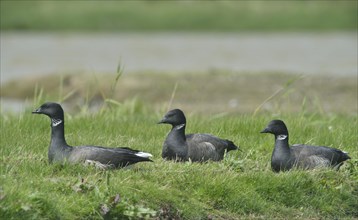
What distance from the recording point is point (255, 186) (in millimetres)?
9758

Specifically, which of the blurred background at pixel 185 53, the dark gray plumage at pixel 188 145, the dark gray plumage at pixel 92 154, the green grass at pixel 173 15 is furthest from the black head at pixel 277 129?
the green grass at pixel 173 15

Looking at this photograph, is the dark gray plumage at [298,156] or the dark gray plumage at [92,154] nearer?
the dark gray plumage at [92,154]

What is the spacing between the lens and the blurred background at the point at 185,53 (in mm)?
25906

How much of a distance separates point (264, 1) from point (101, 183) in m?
42.5

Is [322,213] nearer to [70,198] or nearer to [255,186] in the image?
[255,186]

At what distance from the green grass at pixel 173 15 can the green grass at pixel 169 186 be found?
37300 mm

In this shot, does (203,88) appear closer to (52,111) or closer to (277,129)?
(277,129)

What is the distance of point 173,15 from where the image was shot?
50.0 m

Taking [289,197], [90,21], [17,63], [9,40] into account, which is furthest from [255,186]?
[90,21]

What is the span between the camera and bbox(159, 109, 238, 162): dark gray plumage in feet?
35.4

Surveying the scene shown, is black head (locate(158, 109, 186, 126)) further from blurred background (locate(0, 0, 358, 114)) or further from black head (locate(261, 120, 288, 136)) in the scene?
blurred background (locate(0, 0, 358, 114))

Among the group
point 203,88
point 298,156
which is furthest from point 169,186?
point 203,88

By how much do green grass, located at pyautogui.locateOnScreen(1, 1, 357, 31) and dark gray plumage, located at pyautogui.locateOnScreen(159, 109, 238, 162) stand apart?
37832 millimetres

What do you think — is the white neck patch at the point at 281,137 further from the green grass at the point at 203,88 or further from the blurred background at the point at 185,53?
the green grass at the point at 203,88
